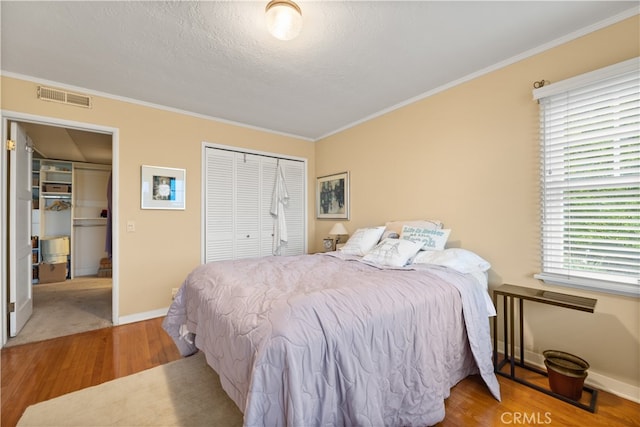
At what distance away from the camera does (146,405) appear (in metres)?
1.74

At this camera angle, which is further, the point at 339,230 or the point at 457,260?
the point at 339,230

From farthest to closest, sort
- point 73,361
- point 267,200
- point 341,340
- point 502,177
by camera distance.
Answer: point 267,200 → point 502,177 → point 73,361 → point 341,340

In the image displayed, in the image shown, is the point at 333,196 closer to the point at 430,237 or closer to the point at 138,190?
the point at 430,237

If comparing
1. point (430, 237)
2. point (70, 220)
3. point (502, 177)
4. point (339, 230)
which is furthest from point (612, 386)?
point (70, 220)

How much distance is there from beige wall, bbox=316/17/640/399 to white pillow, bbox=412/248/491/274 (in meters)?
0.24

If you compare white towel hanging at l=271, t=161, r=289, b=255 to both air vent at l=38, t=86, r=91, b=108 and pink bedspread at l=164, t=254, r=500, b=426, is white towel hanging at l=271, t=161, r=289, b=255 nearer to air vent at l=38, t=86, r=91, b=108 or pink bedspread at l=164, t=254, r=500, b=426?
pink bedspread at l=164, t=254, r=500, b=426

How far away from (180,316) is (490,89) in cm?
341

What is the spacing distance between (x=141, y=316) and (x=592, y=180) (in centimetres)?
447

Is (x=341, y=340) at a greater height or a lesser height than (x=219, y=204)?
lesser

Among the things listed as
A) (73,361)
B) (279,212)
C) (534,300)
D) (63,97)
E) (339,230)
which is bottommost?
(73,361)

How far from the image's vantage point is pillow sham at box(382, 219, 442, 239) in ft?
9.04

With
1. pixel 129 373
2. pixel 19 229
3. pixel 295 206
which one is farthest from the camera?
pixel 295 206

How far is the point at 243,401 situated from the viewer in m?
1.26

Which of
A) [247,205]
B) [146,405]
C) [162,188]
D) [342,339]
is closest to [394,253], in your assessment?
[342,339]
